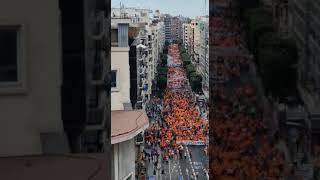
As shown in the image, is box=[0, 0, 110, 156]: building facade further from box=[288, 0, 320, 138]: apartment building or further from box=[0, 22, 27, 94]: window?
box=[288, 0, 320, 138]: apartment building

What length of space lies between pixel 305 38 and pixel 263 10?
187 mm

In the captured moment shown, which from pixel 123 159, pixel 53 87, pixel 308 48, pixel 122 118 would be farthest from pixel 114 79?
pixel 308 48

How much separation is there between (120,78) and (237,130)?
57 cm

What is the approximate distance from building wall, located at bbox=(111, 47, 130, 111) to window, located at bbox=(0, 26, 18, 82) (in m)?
0.53

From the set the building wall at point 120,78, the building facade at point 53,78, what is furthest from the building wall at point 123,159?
the building facade at point 53,78

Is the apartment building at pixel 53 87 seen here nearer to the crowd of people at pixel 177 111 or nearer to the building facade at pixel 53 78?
the building facade at pixel 53 78

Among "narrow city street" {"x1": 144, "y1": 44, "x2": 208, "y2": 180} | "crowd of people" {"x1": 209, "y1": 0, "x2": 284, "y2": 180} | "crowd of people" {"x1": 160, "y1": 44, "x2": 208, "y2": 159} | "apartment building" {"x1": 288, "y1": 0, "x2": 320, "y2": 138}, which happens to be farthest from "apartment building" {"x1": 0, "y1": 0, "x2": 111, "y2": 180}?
"crowd of people" {"x1": 160, "y1": 44, "x2": 208, "y2": 159}

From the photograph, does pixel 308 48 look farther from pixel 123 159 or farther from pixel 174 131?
pixel 174 131

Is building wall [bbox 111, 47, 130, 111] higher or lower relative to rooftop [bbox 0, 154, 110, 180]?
higher

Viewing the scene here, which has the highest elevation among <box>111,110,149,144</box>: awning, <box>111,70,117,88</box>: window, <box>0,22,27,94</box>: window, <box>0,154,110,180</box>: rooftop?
<box>0,22,27,94</box>: window

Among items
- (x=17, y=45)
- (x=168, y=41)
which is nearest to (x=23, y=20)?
(x=17, y=45)

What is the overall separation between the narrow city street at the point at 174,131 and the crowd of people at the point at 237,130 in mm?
674

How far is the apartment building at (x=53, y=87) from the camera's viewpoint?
5.15 feet

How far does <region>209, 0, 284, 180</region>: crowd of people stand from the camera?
5.80ft
